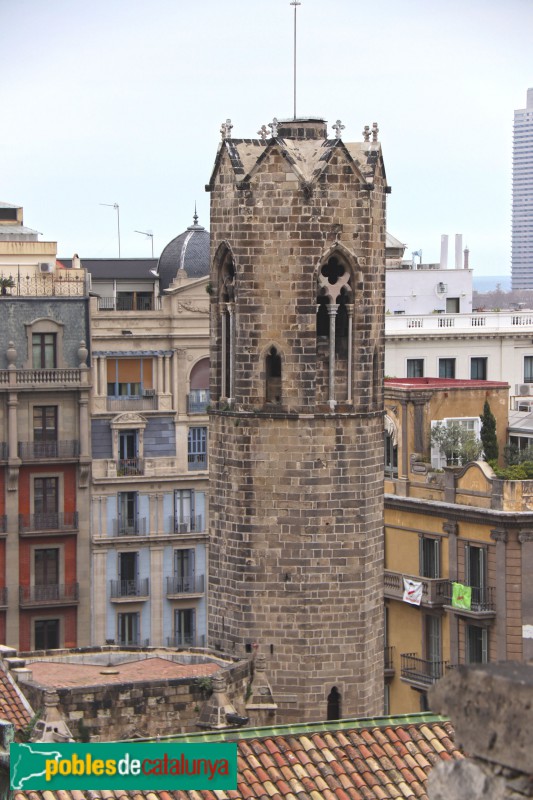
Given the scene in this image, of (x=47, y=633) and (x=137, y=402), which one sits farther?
(x=137, y=402)

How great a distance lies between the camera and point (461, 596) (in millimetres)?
49812

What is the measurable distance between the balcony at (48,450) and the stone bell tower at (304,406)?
25.8m

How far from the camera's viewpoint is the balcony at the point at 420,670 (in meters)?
51.5

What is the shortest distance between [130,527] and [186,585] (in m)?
2.56

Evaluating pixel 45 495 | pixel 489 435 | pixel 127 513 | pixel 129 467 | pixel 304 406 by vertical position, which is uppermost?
pixel 304 406

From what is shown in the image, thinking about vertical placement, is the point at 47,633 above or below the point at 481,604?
below

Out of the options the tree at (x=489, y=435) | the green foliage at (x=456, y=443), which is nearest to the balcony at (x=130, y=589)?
the green foliage at (x=456, y=443)

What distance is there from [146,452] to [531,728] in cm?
5241

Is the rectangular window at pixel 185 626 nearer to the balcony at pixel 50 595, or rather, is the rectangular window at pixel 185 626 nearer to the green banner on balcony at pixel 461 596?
the balcony at pixel 50 595

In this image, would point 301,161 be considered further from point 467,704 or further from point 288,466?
point 467,704

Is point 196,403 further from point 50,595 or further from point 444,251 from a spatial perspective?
point 444,251

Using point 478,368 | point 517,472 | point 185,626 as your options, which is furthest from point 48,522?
point 517,472

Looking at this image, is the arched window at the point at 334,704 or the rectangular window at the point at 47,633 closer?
the arched window at the point at 334,704

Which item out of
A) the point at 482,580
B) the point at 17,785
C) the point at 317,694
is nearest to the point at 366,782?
the point at 17,785
